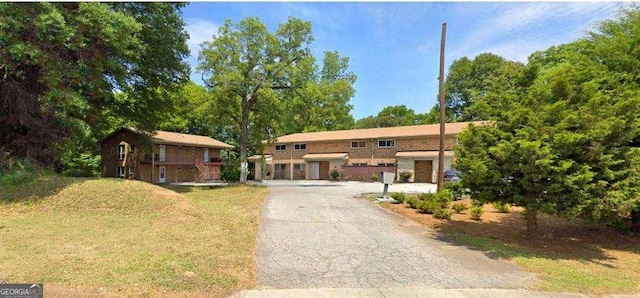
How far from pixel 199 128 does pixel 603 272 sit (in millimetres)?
40467

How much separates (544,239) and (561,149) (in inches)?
120

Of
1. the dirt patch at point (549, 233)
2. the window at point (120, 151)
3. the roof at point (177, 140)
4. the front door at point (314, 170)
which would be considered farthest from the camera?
the front door at point (314, 170)

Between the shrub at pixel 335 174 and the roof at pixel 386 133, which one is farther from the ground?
the roof at pixel 386 133

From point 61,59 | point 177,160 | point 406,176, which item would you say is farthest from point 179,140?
point 406,176

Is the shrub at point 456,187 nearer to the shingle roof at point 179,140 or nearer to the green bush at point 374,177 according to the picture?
the green bush at point 374,177

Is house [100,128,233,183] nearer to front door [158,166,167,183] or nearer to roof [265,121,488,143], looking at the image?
front door [158,166,167,183]

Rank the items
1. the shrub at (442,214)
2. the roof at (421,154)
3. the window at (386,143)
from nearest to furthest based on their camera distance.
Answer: the shrub at (442,214)
the roof at (421,154)
the window at (386,143)

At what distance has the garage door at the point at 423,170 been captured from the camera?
3027cm

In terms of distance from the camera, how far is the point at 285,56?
24031 millimetres

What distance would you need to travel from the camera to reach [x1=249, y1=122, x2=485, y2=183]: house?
30.5m

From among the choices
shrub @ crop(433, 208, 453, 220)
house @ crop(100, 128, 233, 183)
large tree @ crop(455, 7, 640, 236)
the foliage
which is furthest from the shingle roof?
large tree @ crop(455, 7, 640, 236)

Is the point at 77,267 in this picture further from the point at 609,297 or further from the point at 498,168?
the point at 498,168

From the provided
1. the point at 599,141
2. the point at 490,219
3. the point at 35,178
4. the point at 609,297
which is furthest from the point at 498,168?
the point at 35,178

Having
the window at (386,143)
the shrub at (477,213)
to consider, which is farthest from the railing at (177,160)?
the shrub at (477,213)
